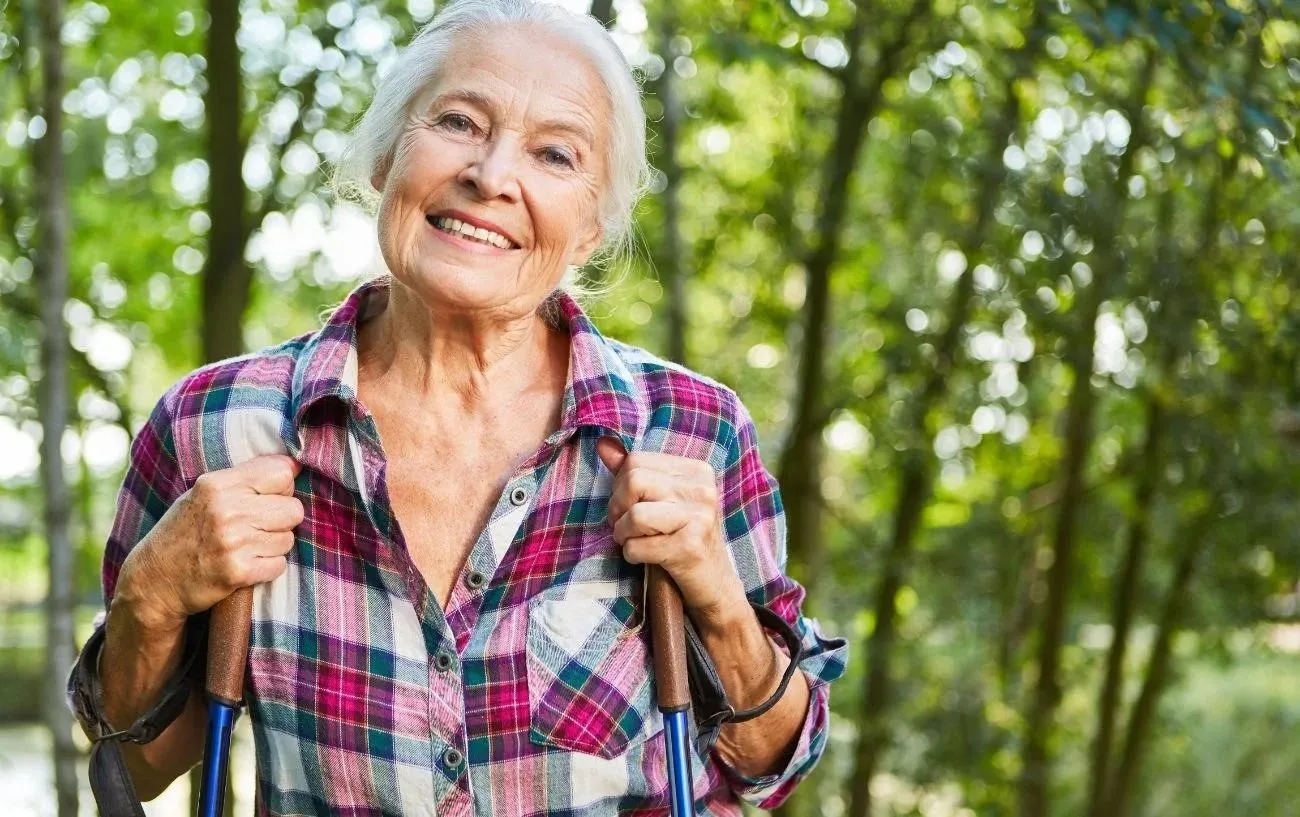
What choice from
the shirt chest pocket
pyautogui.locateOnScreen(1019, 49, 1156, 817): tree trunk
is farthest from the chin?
pyautogui.locateOnScreen(1019, 49, 1156, 817): tree trunk

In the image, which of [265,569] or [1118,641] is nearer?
[265,569]

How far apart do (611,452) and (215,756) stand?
669 millimetres

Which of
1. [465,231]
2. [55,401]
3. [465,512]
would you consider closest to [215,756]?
[465,512]

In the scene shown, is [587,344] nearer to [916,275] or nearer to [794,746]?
[794,746]

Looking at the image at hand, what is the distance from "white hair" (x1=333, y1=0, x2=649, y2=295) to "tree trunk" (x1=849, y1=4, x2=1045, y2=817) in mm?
2482

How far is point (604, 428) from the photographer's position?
1977mm

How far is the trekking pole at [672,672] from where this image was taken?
1894 millimetres

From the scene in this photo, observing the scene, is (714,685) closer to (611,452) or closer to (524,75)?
(611,452)

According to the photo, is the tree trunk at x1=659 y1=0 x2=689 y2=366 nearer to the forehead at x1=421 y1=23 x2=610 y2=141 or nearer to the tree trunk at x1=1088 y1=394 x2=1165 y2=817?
the tree trunk at x1=1088 y1=394 x2=1165 y2=817

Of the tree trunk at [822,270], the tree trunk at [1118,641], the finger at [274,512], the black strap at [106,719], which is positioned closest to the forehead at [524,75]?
the finger at [274,512]

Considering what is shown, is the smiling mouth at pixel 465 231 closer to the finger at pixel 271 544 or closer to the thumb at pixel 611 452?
the thumb at pixel 611 452

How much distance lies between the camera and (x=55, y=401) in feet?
11.3

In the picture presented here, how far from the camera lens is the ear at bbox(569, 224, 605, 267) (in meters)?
2.13

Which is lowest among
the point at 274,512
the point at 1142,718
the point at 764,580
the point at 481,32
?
the point at 1142,718
